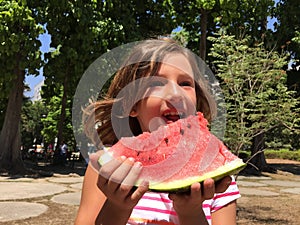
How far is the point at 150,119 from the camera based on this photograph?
157cm

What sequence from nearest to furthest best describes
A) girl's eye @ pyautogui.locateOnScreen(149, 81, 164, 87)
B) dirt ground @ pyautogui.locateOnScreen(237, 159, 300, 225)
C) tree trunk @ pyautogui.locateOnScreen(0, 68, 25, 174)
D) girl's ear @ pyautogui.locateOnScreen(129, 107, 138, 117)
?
girl's eye @ pyautogui.locateOnScreen(149, 81, 164, 87) → girl's ear @ pyautogui.locateOnScreen(129, 107, 138, 117) → dirt ground @ pyautogui.locateOnScreen(237, 159, 300, 225) → tree trunk @ pyautogui.locateOnScreen(0, 68, 25, 174)

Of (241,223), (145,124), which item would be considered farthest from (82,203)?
(241,223)

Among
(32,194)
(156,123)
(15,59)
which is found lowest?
(32,194)

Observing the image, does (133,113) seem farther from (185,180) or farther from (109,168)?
(109,168)

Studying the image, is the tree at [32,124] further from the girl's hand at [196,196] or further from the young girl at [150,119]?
the girl's hand at [196,196]

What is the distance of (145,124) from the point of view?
63.8 inches

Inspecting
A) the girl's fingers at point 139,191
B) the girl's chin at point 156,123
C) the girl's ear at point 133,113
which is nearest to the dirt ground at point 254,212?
the girl's ear at point 133,113

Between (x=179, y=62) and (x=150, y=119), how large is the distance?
316mm

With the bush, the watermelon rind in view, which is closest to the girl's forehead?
the watermelon rind

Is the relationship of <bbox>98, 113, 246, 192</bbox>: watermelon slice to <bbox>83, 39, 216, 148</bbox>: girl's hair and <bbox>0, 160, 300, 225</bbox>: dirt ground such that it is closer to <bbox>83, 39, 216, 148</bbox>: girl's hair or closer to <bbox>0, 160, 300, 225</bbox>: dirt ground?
<bbox>83, 39, 216, 148</bbox>: girl's hair

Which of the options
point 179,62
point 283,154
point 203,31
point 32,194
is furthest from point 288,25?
point 283,154

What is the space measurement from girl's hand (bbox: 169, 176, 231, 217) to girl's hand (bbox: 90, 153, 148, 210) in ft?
0.49

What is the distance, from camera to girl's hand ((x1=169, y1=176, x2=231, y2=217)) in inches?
44.9

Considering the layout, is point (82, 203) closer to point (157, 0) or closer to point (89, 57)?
point (89, 57)
